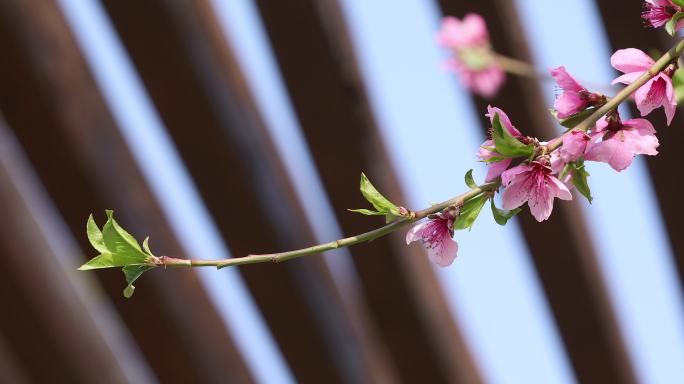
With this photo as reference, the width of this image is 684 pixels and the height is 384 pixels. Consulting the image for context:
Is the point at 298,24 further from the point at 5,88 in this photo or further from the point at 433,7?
the point at 5,88

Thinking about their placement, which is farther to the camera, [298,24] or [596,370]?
[596,370]

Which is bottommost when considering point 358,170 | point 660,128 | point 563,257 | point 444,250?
point 563,257

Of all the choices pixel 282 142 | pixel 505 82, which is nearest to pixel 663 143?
pixel 505 82

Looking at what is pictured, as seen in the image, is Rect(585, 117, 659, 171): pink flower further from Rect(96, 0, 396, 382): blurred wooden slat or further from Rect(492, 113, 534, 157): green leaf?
A: Rect(96, 0, 396, 382): blurred wooden slat

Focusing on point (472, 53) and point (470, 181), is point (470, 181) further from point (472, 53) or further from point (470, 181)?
point (472, 53)

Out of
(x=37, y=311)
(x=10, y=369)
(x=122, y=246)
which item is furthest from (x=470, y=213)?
(x=10, y=369)

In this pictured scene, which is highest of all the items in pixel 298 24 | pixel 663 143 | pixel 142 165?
pixel 298 24

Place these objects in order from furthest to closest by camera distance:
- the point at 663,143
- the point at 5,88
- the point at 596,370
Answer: the point at 596,370
the point at 663,143
the point at 5,88

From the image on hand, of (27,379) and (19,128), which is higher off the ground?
(19,128)
